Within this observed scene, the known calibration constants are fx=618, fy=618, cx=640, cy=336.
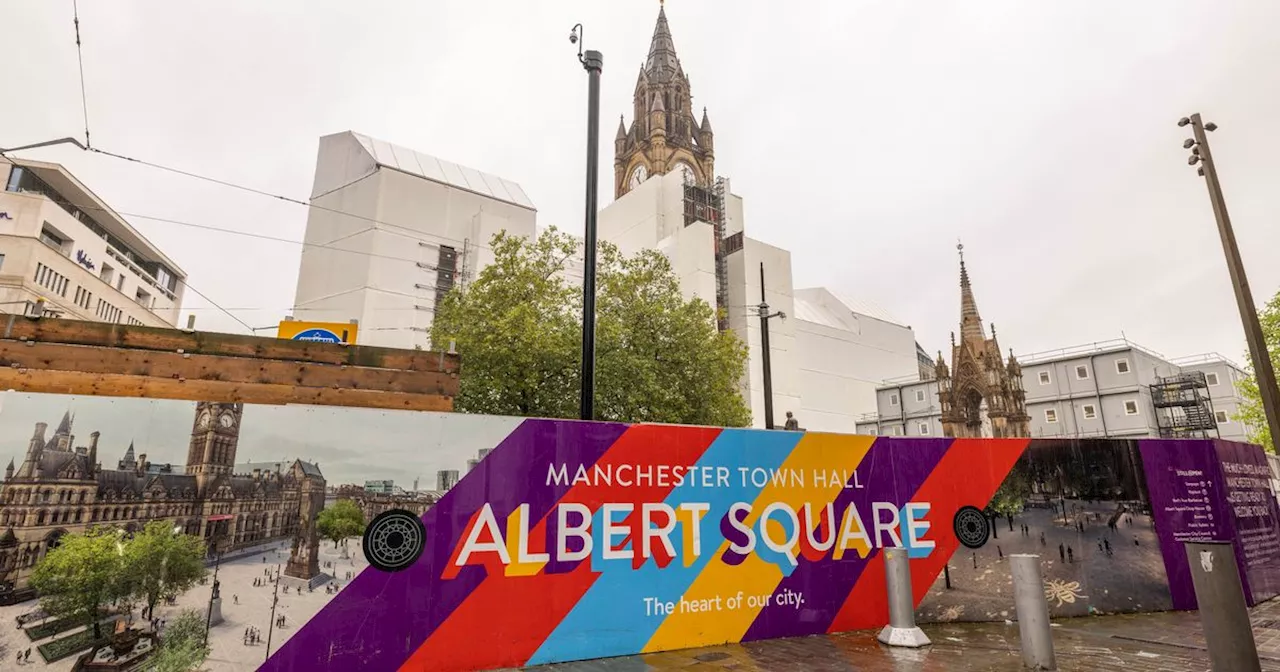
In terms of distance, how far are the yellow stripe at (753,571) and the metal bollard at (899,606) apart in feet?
2.36

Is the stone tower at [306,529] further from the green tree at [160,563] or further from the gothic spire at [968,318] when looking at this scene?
the gothic spire at [968,318]

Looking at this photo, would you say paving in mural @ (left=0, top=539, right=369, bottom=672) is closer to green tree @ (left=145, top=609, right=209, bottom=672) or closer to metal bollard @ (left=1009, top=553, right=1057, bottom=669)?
green tree @ (left=145, top=609, right=209, bottom=672)

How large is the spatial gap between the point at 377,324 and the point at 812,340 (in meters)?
39.7

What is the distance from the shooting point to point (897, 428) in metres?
56.3

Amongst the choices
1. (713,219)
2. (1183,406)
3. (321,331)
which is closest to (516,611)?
(321,331)

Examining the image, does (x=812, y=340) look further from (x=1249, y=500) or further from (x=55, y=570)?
(x=55, y=570)

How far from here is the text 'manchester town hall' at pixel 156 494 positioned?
467 centimetres

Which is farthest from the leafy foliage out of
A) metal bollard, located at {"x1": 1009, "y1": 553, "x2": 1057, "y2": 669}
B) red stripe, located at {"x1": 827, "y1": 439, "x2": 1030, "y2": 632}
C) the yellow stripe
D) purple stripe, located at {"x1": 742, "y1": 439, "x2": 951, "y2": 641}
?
metal bollard, located at {"x1": 1009, "y1": 553, "x2": 1057, "y2": 669}

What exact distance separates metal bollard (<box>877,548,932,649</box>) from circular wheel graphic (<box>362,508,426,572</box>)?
491 centimetres

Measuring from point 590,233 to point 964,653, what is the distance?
6032 mm

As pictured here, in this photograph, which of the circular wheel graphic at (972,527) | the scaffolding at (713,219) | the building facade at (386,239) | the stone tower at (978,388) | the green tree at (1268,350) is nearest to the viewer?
the circular wheel graphic at (972,527)

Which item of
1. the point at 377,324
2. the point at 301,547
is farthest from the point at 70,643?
the point at 377,324

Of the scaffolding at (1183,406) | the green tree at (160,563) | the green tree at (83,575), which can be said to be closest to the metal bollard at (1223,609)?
the green tree at (160,563)

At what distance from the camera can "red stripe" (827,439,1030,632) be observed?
7262mm
